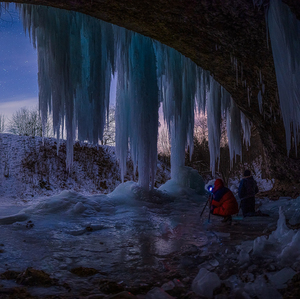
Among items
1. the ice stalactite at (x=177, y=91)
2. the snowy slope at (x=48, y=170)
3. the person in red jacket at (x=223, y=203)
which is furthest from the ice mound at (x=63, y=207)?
the snowy slope at (x=48, y=170)

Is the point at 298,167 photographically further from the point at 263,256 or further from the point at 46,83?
the point at 46,83

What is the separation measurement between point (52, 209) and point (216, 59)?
482 centimetres

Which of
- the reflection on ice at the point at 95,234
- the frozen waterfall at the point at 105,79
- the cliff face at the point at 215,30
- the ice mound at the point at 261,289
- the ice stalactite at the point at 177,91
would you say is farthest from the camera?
the ice stalactite at the point at 177,91

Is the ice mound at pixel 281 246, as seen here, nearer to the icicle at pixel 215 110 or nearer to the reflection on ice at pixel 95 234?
the reflection on ice at pixel 95 234

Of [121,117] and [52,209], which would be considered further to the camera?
[121,117]

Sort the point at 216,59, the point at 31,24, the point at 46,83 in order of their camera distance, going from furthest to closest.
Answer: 1. the point at 46,83
2. the point at 31,24
3. the point at 216,59

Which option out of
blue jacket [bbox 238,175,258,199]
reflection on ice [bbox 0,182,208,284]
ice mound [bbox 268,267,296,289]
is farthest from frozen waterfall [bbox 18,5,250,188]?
ice mound [bbox 268,267,296,289]

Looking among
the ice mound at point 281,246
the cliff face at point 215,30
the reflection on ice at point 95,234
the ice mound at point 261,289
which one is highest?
the cliff face at point 215,30

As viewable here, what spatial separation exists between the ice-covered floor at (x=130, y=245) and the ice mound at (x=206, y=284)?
0.06ft

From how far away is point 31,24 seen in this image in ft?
19.0

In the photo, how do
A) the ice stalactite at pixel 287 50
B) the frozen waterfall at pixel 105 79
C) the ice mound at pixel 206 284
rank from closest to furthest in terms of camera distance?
the ice mound at pixel 206 284, the ice stalactite at pixel 287 50, the frozen waterfall at pixel 105 79

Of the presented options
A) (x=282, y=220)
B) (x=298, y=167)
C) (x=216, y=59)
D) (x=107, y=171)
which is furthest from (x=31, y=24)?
(x=107, y=171)

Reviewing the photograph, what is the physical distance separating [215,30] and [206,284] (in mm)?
3578

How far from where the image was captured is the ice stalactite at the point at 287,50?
3.19m
